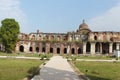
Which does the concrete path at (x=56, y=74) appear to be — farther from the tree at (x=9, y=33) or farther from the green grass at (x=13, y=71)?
the tree at (x=9, y=33)

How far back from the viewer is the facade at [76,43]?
75750 millimetres

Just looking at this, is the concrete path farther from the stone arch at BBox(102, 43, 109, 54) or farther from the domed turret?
the domed turret

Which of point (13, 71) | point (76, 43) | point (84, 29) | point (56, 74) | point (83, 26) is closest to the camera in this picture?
point (56, 74)

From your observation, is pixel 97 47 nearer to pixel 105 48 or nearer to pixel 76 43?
pixel 105 48

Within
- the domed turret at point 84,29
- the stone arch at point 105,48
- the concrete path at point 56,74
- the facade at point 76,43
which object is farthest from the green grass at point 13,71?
the domed turret at point 84,29

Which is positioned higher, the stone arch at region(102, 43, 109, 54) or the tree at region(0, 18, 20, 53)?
the tree at region(0, 18, 20, 53)

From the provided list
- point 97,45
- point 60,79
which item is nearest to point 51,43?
point 97,45

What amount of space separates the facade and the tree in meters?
9.55

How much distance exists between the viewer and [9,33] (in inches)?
2635

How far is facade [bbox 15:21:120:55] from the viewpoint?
249 feet

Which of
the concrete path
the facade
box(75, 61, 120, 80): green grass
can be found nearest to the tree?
the facade

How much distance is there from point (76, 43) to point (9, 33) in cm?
1868

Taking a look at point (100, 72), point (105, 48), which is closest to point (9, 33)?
point (105, 48)

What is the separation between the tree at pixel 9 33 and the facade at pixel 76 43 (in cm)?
955
